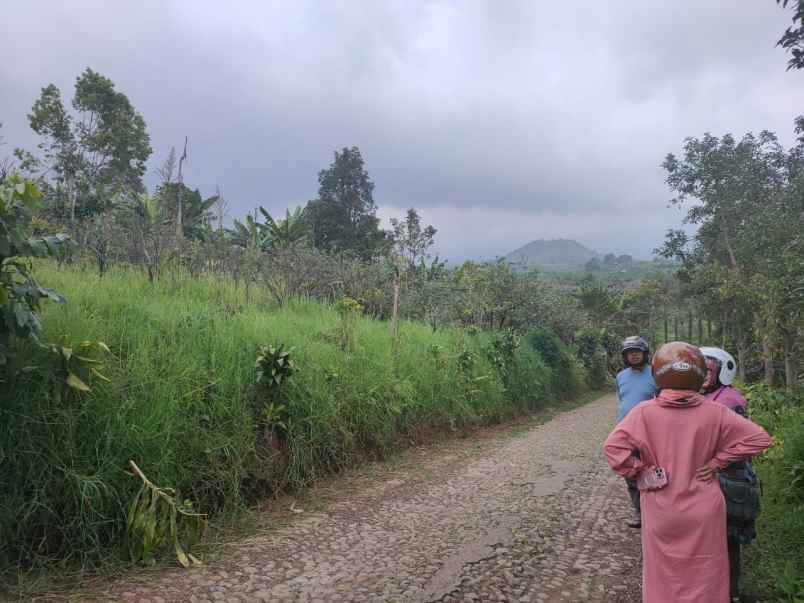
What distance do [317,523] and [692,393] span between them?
10.9ft

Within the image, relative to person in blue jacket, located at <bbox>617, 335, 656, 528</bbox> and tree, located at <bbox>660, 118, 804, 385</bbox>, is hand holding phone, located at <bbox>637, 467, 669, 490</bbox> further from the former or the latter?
tree, located at <bbox>660, 118, 804, 385</bbox>

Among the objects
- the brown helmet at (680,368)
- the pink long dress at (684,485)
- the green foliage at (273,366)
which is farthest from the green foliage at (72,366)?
the brown helmet at (680,368)

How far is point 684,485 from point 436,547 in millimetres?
2298

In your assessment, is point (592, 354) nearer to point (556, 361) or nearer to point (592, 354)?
point (592, 354)

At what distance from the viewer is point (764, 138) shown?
17.7 meters

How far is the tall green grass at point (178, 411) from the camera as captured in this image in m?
3.49

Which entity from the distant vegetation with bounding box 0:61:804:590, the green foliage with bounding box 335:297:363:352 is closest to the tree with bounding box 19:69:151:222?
the distant vegetation with bounding box 0:61:804:590

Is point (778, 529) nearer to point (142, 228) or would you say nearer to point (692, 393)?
point (692, 393)

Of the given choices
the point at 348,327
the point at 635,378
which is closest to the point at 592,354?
the point at 348,327

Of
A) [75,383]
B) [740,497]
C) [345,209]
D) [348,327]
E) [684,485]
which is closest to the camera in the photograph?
[684,485]

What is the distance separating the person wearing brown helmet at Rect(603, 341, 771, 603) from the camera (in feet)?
7.53

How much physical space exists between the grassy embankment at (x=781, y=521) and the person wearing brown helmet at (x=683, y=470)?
3.08 feet

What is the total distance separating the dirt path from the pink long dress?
120 cm

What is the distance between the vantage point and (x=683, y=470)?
2.32 metres
